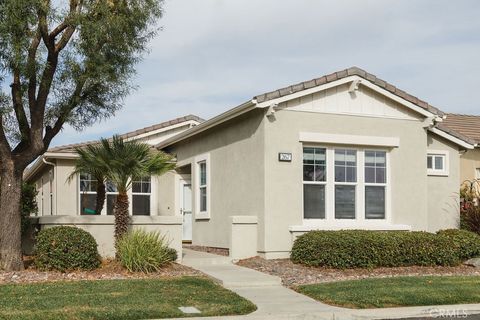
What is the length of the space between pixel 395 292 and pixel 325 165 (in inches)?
207

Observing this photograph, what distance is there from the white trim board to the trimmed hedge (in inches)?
93.5

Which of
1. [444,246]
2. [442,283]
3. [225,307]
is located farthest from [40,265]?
[444,246]

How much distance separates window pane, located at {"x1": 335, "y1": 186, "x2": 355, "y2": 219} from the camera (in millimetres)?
16375

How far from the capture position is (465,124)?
2327 cm

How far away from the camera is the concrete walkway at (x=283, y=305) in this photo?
33.1 ft

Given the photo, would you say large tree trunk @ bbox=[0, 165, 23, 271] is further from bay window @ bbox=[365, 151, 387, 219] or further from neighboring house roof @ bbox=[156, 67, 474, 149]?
bay window @ bbox=[365, 151, 387, 219]

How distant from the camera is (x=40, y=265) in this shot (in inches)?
534

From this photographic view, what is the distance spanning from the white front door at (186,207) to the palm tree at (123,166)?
6262mm

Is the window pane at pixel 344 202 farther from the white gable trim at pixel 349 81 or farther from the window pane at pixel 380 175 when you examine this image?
the white gable trim at pixel 349 81

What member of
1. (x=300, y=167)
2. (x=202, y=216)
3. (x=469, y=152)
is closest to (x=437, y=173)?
(x=469, y=152)

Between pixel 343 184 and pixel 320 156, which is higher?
pixel 320 156

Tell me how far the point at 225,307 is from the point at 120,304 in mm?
1692

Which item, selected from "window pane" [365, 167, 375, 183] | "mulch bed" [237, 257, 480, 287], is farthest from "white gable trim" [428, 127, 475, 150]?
"mulch bed" [237, 257, 480, 287]

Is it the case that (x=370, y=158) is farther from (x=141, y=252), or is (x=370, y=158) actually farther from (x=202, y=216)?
(x=141, y=252)
